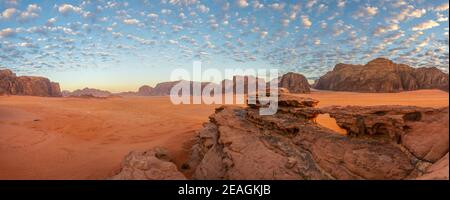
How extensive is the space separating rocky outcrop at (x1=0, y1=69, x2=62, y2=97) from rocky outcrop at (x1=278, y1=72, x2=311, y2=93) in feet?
166

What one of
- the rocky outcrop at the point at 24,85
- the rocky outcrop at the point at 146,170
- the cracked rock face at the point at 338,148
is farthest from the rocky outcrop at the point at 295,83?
the rocky outcrop at the point at 24,85

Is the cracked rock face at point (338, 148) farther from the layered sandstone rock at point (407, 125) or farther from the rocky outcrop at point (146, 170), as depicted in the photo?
the rocky outcrop at point (146, 170)

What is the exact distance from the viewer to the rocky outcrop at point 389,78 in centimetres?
4006

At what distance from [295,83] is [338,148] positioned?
42.0 meters

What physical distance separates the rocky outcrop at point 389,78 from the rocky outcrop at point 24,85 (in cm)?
6197

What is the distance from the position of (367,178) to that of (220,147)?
3.54 meters

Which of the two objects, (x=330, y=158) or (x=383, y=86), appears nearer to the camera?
(x=330, y=158)

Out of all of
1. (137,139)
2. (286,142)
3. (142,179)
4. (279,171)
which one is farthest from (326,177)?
(137,139)

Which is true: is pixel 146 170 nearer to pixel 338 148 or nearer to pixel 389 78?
pixel 338 148

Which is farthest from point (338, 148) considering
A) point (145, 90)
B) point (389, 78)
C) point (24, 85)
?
point (145, 90)

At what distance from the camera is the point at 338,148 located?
508cm

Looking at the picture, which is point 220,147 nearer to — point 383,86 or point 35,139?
point 35,139

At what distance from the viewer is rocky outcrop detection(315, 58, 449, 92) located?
4006 centimetres

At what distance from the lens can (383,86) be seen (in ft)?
133
